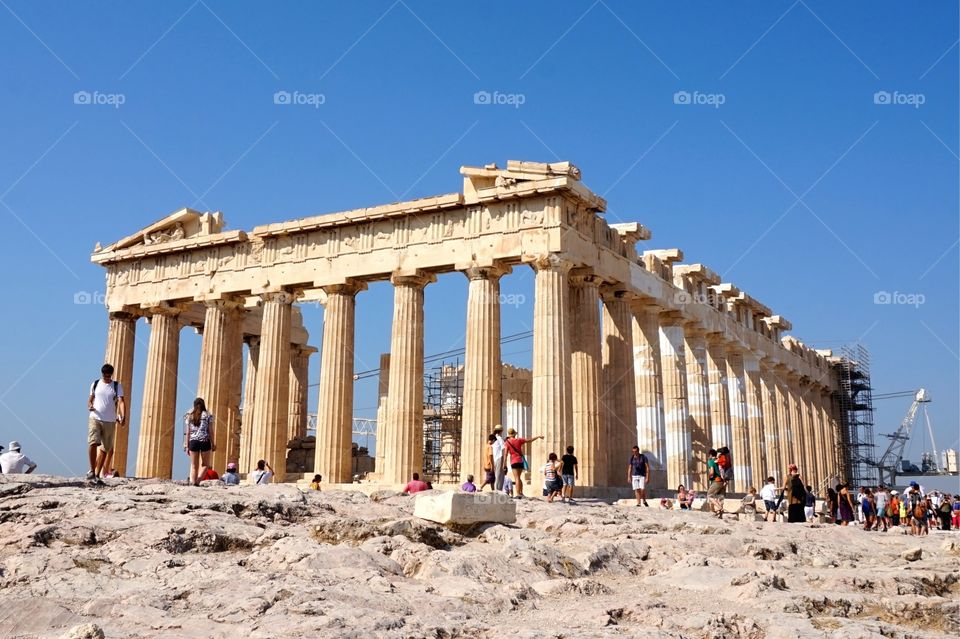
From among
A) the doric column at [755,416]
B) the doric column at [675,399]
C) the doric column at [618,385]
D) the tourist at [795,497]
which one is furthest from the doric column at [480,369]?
the doric column at [755,416]

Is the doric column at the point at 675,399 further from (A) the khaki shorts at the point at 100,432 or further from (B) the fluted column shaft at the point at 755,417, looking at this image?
(A) the khaki shorts at the point at 100,432

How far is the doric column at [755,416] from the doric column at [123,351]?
25726 millimetres

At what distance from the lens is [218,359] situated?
1344 inches

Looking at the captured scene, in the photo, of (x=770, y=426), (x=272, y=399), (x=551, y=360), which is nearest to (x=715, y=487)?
(x=551, y=360)

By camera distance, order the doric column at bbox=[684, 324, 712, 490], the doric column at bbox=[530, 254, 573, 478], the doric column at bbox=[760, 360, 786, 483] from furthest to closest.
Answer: the doric column at bbox=[760, 360, 786, 483] < the doric column at bbox=[684, 324, 712, 490] < the doric column at bbox=[530, 254, 573, 478]

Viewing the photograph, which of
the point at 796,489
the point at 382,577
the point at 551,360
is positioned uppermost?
the point at 551,360

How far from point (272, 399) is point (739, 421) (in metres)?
19.7

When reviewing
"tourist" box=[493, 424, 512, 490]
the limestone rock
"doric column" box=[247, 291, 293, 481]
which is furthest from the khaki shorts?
"doric column" box=[247, 291, 293, 481]

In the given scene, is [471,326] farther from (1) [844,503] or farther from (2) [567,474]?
(1) [844,503]

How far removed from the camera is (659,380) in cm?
3225

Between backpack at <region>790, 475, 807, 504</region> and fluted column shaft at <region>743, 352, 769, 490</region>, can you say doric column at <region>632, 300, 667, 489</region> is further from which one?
fluted column shaft at <region>743, 352, 769, 490</region>

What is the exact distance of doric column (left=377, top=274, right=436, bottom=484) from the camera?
2892cm

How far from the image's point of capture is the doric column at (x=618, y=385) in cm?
3025

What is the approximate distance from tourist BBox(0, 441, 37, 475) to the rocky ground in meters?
3.14
